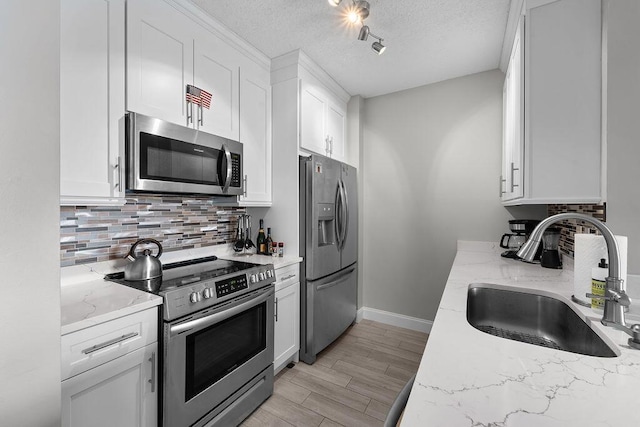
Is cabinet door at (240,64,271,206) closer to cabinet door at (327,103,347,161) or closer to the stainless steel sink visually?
cabinet door at (327,103,347,161)

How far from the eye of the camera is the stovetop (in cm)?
135

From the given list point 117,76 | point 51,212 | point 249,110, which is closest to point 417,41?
point 249,110

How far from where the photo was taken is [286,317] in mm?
2209

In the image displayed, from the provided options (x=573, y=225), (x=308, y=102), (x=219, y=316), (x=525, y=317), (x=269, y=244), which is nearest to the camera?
(x=525, y=317)

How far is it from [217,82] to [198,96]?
0.22 m

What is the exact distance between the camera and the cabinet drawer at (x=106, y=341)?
104 centimetres

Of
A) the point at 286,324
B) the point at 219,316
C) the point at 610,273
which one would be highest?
the point at 610,273

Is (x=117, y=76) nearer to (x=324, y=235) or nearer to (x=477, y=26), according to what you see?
(x=324, y=235)

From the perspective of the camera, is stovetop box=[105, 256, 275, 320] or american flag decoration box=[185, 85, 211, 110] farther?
american flag decoration box=[185, 85, 211, 110]

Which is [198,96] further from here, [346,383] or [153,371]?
[346,383]

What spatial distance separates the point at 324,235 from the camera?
8.34 ft

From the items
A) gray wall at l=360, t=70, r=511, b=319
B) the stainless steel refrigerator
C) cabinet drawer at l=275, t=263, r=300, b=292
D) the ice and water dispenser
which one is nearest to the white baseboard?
gray wall at l=360, t=70, r=511, b=319

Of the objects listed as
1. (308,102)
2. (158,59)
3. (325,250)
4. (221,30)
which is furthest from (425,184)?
(158,59)

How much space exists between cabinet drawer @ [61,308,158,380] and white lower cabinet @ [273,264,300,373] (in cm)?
94
